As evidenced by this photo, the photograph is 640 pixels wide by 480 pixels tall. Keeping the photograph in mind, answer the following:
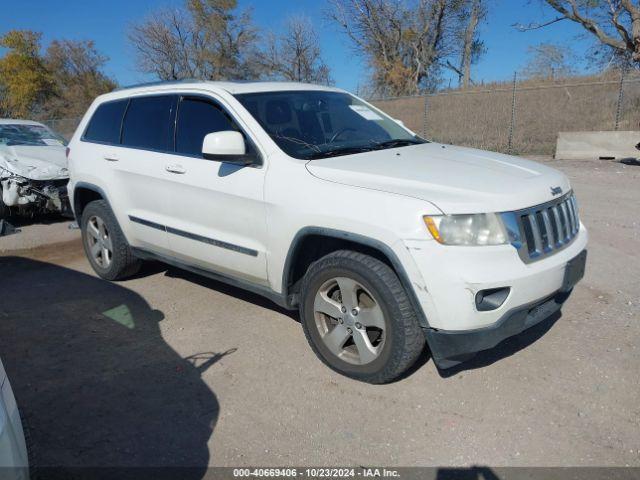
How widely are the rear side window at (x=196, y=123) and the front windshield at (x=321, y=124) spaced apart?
9.1 inches

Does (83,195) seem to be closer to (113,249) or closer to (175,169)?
(113,249)

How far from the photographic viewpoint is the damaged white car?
7820 millimetres

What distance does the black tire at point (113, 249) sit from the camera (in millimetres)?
5000

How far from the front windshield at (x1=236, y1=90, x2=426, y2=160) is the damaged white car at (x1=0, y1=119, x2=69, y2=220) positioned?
5240 millimetres

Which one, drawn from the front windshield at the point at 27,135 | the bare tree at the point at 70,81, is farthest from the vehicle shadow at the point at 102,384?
the bare tree at the point at 70,81

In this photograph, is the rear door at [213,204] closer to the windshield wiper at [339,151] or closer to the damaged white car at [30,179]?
the windshield wiper at [339,151]

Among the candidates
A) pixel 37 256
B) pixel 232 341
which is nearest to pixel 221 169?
pixel 232 341

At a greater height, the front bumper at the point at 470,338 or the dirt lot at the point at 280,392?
the front bumper at the point at 470,338

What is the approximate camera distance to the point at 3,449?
182 centimetres

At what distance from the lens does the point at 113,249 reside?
5066 millimetres

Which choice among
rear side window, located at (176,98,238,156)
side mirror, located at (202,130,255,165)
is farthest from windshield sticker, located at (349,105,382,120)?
side mirror, located at (202,130,255,165)

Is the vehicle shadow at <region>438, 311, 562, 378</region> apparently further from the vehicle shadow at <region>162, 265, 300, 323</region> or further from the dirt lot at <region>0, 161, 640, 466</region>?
the vehicle shadow at <region>162, 265, 300, 323</region>

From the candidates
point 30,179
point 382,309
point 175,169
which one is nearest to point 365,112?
point 175,169

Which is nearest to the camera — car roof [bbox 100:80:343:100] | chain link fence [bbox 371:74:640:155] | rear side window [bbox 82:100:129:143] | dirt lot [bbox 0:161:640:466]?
dirt lot [bbox 0:161:640:466]
